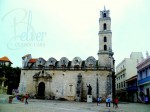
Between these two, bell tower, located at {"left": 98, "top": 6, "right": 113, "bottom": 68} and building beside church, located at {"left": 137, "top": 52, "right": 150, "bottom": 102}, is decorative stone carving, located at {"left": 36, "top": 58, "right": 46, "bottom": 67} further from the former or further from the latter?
building beside church, located at {"left": 137, "top": 52, "right": 150, "bottom": 102}

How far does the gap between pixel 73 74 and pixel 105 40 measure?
9.79 metres

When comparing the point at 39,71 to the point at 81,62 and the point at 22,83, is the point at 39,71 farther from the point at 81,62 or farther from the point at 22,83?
the point at 81,62

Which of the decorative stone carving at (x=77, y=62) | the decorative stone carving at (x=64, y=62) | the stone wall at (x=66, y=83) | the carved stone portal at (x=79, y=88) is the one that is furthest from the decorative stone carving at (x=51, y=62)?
the carved stone portal at (x=79, y=88)

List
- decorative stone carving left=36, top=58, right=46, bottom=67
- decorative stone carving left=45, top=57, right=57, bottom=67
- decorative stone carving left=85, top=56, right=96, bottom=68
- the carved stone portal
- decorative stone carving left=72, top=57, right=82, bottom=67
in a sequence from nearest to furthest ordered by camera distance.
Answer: the carved stone portal, decorative stone carving left=85, top=56, right=96, bottom=68, decorative stone carving left=72, top=57, right=82, bottom=67, decorative stone carving left=45, top=57, right=57, bottom=67, decorative stone carving left=36, top=58, right=46, bottom=67

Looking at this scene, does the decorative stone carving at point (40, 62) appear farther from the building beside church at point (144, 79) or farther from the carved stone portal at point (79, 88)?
the building beside church at point (144, 79)

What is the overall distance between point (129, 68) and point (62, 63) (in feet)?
65.7

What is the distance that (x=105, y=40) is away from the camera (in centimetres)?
3794

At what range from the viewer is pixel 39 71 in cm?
3747

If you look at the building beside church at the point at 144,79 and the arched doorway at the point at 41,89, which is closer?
the building beside church at the point at 144,79

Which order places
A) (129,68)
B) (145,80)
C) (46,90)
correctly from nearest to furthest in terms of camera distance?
(145,80) < (46,90) < (129,68)

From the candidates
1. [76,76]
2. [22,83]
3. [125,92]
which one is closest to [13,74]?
[22,83]

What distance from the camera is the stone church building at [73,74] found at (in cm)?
3450

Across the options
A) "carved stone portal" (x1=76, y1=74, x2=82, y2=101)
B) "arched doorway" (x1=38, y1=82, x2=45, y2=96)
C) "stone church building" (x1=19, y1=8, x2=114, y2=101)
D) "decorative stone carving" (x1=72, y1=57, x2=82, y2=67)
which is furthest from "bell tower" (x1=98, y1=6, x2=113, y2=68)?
"arched doorway" (x1=38, y1=82, x2=45, y2=96)

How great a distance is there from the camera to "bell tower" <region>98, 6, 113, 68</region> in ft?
118
